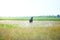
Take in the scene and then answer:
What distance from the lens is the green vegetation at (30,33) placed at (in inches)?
110

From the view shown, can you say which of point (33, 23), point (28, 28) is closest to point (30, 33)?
point (28, 28)

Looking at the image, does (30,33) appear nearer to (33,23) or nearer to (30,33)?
(30,33)

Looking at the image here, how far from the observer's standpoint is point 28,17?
311 cm

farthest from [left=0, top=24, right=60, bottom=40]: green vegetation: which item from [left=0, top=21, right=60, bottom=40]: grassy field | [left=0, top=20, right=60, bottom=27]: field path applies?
[left=0, top=20, right=60, bottom=27]: field path

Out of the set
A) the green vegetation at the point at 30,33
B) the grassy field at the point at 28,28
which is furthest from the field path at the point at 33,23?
the green vegetation at the point at 30,33

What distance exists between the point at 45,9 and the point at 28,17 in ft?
1.45

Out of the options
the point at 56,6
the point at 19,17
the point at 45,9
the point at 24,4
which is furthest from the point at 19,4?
the point at 56,6

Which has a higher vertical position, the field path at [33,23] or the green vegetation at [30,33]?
the field path at [33,23]

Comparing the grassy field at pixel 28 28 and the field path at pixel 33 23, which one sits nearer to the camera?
the grassy field at pixel 28 28

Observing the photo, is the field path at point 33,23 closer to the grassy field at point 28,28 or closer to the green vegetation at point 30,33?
the grassy field at point 28,28

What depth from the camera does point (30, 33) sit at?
290 centimetres

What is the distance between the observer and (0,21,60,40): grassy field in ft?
9.19

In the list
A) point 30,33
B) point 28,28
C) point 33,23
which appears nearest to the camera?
point 30,33

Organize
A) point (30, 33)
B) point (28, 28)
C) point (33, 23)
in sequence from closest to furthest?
point (30, 33) < point (28, 28) < point (33, 23)
